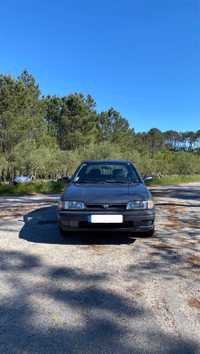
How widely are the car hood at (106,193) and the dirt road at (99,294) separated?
28.5 inches

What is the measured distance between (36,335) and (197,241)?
3.37 metres

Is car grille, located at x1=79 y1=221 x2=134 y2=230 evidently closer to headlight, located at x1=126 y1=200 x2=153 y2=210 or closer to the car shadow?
headlight, located at x1=126 y1=200 x2=153 y2=210

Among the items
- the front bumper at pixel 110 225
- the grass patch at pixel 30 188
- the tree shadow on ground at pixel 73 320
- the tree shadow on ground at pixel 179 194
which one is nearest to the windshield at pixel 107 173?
the front bumper at pixel 110 225

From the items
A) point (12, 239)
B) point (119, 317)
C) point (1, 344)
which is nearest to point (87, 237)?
point (12, 239)

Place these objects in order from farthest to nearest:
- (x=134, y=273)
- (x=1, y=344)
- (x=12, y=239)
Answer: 1. (x=12, y=239)
2. (x=134, y=273)
3. (x=1, y=344)

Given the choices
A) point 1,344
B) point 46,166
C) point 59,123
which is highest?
point 59,123

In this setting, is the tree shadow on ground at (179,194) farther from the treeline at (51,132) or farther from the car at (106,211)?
the treeline at (51,132)

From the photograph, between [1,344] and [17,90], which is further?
[17,90]

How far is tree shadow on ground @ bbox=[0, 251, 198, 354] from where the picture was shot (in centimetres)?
202

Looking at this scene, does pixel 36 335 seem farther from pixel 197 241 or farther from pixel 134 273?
pixel 197 241

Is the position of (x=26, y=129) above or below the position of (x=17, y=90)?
below

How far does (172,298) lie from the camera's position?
274cm

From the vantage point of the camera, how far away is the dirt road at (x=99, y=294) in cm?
209

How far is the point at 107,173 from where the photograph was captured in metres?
5.54
